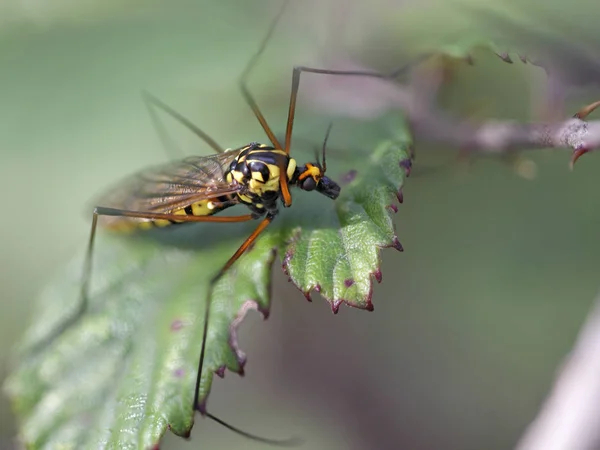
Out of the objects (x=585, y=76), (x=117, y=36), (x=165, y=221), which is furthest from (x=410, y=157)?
(x=117, y=36)

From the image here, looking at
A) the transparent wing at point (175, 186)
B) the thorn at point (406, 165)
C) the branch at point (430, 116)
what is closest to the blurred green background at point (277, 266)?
the branch at point (430, 116)

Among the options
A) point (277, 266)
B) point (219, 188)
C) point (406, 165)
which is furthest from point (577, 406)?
point (277, 266)

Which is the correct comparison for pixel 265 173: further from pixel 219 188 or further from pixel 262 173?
pixel 219 188

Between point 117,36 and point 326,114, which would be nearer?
point 326,114

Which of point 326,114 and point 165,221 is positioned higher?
point 326,114

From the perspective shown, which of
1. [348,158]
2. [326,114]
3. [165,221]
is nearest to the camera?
[348,158]

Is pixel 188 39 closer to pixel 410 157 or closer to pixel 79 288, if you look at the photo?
pixel 79 288

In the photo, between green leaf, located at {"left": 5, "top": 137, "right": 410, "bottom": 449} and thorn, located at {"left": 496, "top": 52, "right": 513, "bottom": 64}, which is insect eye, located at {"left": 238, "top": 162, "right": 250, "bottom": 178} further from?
thorn, located at {"left": 496, "top": 52, "right": 513, "bottom": 64}

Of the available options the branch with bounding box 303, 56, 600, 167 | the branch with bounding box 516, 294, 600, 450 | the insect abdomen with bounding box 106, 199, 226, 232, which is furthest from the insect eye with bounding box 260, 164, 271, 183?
A: the branch with bounding box 516, 294, 600, 450
